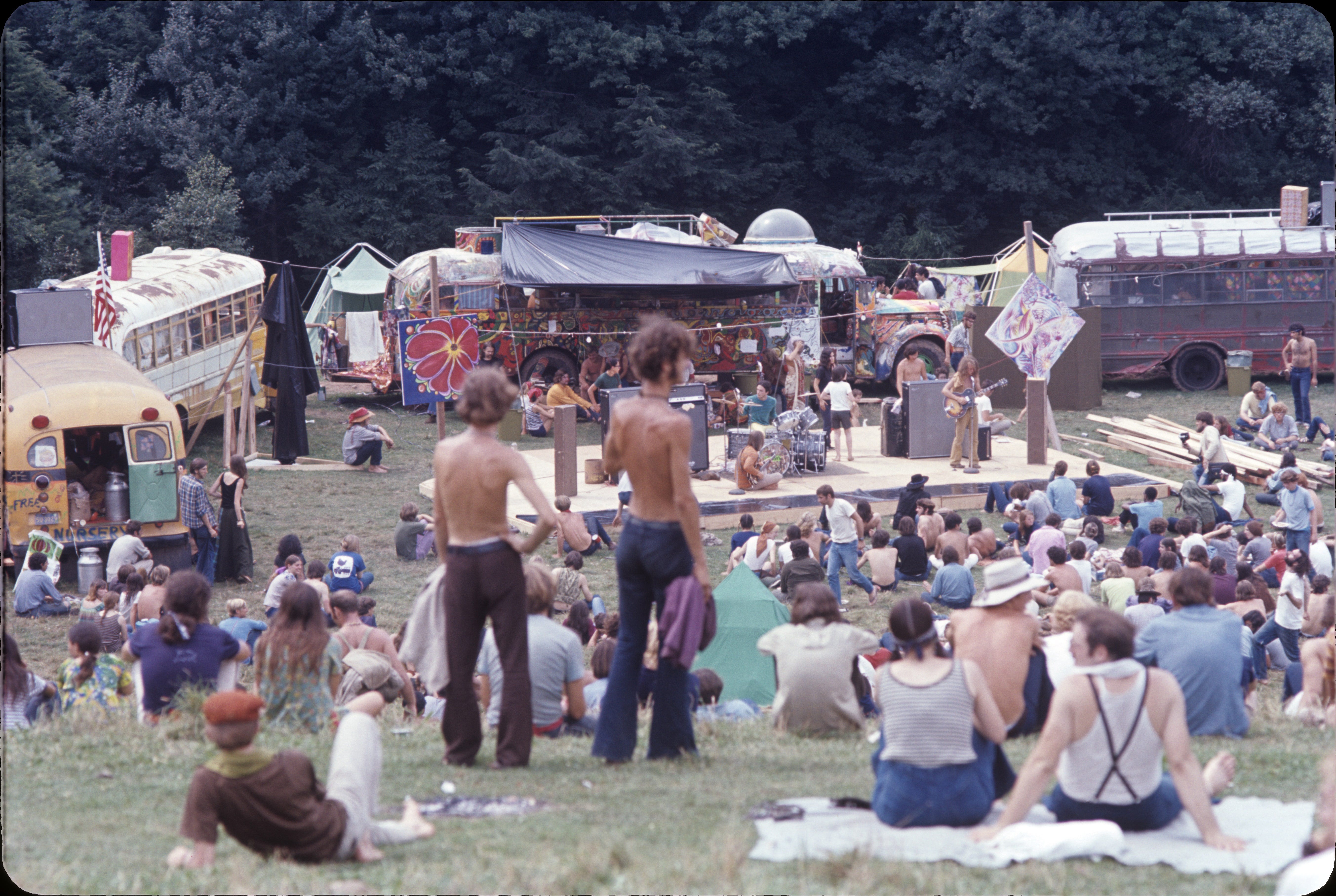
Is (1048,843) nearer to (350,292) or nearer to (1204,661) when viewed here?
(1204,661)

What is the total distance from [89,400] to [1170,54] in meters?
30.8

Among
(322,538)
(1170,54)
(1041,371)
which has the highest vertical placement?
(1170,54)

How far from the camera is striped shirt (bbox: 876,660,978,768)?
4.77 meters

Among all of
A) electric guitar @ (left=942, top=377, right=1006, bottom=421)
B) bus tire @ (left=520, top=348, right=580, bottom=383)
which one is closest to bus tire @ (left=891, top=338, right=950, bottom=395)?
bus tire @ (left=520, top=348, right=580, bottom=383)

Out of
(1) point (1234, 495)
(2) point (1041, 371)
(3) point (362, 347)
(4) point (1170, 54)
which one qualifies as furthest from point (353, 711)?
(4) point (1170, 54)

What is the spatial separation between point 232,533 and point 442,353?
343 centimetres

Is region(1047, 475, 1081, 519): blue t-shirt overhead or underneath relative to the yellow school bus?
underneath

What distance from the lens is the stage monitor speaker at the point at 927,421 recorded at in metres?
17.9

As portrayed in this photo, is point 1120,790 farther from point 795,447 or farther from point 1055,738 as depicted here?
point 795,447

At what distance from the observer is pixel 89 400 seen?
13.1 metres

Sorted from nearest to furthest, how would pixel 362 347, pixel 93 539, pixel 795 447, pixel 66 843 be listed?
1. pixel 66 843
2. pixel 93 539
3. pixel 795 447
4. pixel 362 347

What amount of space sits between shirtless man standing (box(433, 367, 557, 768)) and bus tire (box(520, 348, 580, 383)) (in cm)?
1646

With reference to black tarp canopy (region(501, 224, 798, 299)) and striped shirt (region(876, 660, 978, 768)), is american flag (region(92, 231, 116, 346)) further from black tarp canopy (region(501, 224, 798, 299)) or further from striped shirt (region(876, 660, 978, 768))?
striped shirt (region(876, 660, 978, 768))

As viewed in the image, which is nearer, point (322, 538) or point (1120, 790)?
point (1120, 790)
